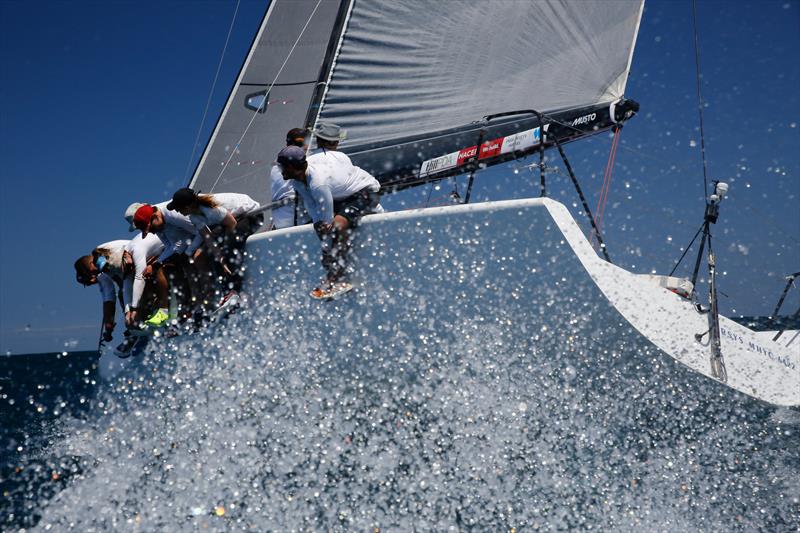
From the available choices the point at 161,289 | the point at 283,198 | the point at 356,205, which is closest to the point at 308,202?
the point at 356,205

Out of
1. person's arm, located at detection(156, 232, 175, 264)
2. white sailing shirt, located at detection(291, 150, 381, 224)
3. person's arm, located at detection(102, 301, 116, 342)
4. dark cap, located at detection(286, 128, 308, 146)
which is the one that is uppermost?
dark cap, located at detection(286, 128, 308, 146)

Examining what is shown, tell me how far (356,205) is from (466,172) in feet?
3.81

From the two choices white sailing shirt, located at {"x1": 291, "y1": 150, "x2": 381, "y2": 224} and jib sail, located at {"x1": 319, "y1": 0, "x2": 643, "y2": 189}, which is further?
jib sail, located at {"x1": 319, "y1": 0, "x2": 643, "y2": 189}

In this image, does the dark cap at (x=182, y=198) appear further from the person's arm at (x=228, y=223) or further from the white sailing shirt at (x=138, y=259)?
the white sailing shirt at (x=138, y=259)

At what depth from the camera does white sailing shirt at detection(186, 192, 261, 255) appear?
12.9 feet

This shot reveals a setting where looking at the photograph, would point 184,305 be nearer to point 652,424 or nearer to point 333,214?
point 333,214

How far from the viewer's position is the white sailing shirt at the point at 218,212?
3936 mm

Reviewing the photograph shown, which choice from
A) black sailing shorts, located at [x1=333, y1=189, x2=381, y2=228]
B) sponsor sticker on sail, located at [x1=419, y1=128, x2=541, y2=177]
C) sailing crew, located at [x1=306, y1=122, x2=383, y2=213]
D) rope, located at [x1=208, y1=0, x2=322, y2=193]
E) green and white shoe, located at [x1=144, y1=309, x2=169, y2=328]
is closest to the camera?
black sailing shorts, located at [x1=333, y1=189, x2=381, y2=228]

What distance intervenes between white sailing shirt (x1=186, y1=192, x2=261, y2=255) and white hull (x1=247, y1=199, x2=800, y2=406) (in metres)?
0.52

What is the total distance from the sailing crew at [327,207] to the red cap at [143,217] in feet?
3.01

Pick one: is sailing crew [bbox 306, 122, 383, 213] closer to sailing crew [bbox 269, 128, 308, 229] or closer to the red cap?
sailing crew [bbox 269, 128, 308, 229]

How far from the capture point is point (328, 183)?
367cm

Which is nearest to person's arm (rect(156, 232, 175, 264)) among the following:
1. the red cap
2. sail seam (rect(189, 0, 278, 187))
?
the red cap

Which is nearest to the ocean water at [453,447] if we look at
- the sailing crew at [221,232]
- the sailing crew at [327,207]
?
the sailing crew at [221,232]
